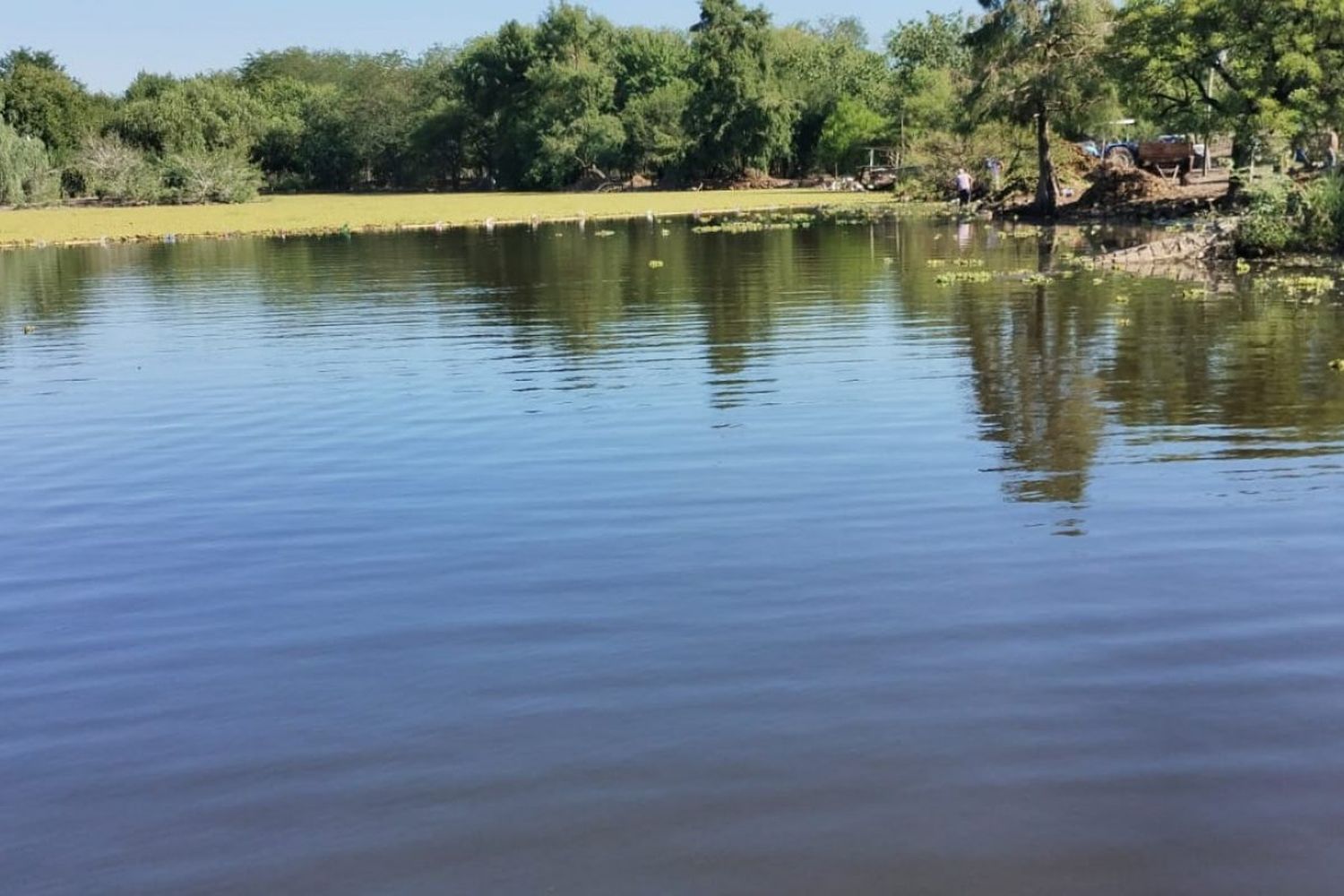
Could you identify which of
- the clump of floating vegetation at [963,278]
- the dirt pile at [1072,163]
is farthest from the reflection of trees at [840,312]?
the dirt pile at [1072,163]

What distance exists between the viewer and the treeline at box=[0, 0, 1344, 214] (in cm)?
7781

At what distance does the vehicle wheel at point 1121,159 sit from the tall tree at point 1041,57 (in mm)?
4146

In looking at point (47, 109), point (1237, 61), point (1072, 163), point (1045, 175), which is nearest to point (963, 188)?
point (1072, 163)

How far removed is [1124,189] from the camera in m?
43.6

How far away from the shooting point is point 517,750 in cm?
577

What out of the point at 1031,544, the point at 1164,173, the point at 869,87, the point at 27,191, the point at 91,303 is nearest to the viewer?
the point at 1031,544

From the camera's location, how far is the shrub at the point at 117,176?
8162cm

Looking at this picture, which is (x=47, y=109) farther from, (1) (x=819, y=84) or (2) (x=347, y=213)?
(1) (x=819, y=84)

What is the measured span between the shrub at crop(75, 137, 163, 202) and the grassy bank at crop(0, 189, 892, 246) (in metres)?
4.09

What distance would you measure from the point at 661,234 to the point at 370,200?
4476 centimetres

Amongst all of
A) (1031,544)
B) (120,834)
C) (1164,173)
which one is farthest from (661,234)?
(120,834)

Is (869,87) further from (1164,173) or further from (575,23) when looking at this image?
(1164,173)

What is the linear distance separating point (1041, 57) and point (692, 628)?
128ft

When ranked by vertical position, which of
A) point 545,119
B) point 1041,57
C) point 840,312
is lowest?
point 840,312
